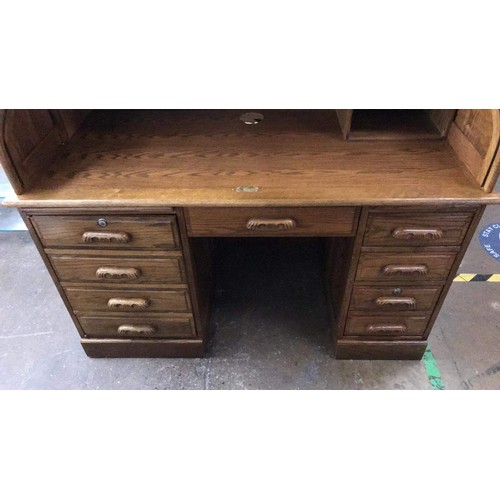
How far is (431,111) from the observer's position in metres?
1.48

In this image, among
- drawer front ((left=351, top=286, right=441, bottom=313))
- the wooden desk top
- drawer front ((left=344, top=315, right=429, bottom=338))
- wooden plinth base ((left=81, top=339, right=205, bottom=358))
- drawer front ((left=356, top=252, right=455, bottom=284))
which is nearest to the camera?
the wooden desk top

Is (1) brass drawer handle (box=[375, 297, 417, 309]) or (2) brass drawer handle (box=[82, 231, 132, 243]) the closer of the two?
(2) brass drawer handle (box=[82, 231, 132, 243])

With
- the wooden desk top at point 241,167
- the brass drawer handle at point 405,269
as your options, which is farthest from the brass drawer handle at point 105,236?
the brass drawer handle at point 405,269

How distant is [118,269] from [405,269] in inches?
39.7

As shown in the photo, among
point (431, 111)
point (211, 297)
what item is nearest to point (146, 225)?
point (211, 297)

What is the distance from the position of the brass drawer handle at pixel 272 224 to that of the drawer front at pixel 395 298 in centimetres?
41

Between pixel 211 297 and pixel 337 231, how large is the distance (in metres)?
0.87

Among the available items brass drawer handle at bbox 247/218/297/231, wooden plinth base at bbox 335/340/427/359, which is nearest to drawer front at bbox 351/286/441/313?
wooden plinth base at bbox 335/340/427/359

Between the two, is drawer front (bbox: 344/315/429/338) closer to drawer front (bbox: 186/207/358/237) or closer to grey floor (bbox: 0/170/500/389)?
grey floor (bbox: 0/170/500/389)

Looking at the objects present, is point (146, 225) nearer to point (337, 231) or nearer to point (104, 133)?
point (104, 133)

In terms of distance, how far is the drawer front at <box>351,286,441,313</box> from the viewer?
143cm

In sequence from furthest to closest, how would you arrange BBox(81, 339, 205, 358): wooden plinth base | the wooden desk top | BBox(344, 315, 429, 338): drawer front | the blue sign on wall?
the blue sign on wall → BBox(81, 339, 205, 358): wooden plinth base → BBox(344, 315, 429, 338): drawer front → the wooden desk top

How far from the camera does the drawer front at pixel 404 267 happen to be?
1320mm

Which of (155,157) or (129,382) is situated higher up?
(155,157)
